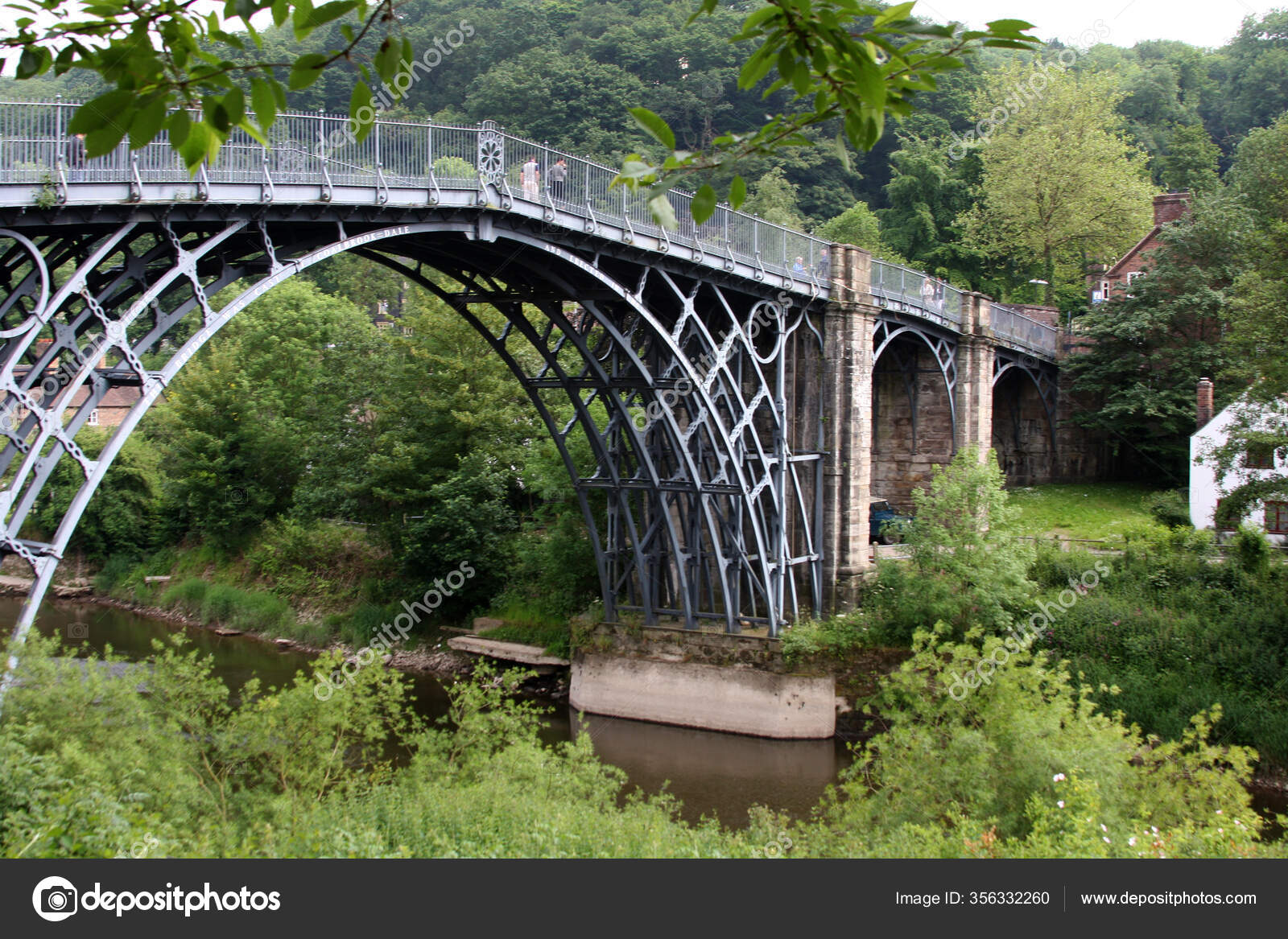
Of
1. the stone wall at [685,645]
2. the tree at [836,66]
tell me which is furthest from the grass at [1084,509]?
the tree at [836,66]

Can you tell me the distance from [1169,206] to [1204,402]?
1295 centimetres

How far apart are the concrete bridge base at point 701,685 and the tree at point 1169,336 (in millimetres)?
17508

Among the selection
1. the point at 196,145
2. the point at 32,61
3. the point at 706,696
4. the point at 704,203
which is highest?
the point at 32,61

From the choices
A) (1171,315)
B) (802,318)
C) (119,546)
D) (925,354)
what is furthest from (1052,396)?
(119,546)

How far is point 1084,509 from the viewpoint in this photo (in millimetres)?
34969

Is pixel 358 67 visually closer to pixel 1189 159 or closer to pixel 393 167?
pixel 393 167

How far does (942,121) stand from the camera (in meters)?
55.1

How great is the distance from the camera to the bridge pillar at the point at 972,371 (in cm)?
3131

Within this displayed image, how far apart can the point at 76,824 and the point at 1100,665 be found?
19261 mm

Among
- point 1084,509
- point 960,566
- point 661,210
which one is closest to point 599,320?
point 960,566

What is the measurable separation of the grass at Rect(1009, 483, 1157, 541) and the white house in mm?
1788

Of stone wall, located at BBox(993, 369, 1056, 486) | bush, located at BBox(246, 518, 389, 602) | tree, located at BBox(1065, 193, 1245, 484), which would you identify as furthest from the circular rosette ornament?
stone wall, located at BBox(993, 369, 1056, 486)

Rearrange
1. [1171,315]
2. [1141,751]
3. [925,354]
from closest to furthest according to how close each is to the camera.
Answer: [1141,751], [925,354], [1171,315]
